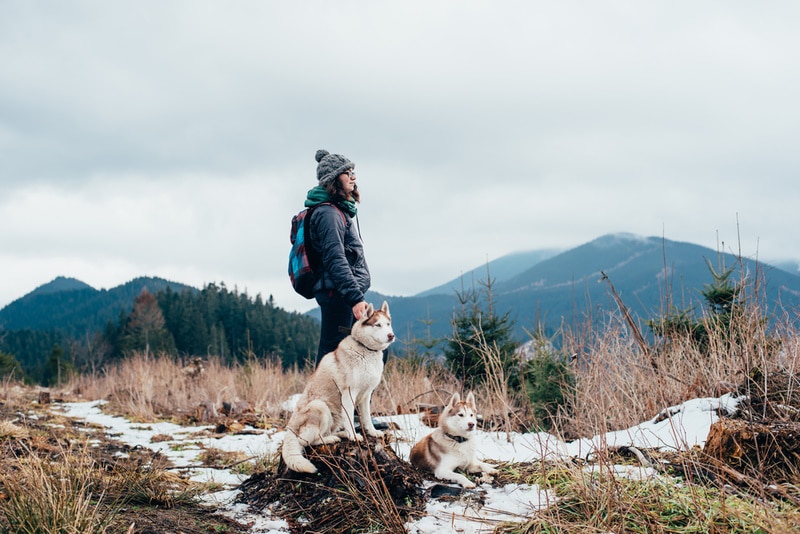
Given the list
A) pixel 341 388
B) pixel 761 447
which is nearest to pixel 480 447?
pixel 341 388

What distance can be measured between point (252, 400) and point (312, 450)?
746cm

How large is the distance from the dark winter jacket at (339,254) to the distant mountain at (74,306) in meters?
120

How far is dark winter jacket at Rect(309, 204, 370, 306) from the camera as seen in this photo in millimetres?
4684

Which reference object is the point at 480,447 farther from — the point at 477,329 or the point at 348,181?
the point at 477,329

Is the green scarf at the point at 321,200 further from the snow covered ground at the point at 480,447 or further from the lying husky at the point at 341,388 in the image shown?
the snow covered ground at the point at 480,447

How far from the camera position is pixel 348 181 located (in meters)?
5.03

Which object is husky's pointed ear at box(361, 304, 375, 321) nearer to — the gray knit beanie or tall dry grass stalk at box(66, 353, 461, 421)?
the gray knit beanie

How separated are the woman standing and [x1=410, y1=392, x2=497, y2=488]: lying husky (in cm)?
113

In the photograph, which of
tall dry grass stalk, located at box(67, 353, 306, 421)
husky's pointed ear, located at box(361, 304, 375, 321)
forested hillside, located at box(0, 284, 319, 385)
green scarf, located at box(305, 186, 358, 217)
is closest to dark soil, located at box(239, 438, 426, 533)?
husky's pointed ear, located at box(361, 304, 375, 321)

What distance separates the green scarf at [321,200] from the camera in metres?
5.04

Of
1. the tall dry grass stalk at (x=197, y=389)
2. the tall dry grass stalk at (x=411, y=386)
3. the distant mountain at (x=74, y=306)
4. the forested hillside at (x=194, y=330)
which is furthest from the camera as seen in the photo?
the distant mountain at (x=74, y=306)

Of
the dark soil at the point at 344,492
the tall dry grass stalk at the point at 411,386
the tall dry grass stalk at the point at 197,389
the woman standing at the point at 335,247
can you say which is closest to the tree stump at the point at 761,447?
the dark soil at the point at 344,492

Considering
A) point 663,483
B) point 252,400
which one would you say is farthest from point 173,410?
point 663,483

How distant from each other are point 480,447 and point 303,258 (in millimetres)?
2834
